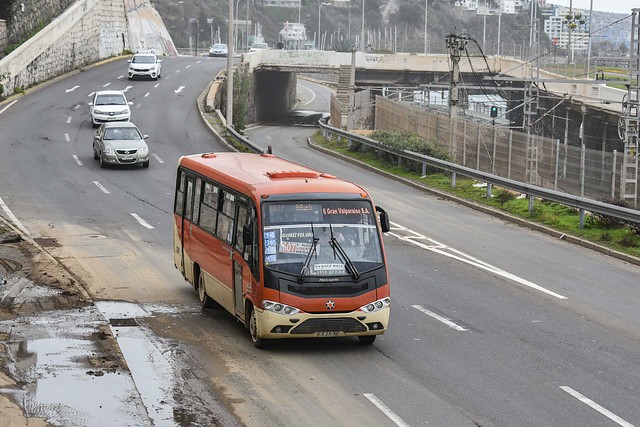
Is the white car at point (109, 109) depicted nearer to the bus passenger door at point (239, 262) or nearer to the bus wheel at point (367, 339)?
the bus passenger door at point (239, 262)

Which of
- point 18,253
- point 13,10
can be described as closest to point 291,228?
point 18,253

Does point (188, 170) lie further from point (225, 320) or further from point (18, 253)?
point (18, 253)

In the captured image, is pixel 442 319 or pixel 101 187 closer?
pixel 442 319

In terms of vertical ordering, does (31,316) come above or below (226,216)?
below

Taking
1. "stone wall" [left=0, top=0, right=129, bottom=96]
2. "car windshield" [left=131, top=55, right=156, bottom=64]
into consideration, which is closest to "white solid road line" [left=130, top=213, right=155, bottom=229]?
"stone wall" [left=0, top=0, right=129, bottom=96]

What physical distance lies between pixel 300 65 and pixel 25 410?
75460 millimetres

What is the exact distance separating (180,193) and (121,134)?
68.9ft

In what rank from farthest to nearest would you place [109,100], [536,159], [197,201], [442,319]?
[109,100] → [536,159] → [197,201] → [442,319]

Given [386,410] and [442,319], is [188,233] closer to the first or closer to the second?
[442,319]

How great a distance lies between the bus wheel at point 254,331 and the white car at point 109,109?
3551 centimetres

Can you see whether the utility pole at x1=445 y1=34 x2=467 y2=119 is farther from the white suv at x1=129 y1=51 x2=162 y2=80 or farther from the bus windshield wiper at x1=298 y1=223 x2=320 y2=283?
the white suv at x1=129 y1=51 x2=162 y2=80

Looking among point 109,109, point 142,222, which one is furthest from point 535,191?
point 109,109

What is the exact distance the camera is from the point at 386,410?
1185 centimetres

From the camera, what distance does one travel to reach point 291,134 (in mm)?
66062
